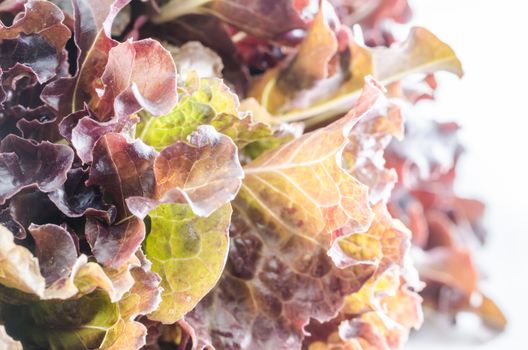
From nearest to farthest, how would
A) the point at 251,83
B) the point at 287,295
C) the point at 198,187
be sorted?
the point at 198,187
the point at 287,295
the point at 251,83

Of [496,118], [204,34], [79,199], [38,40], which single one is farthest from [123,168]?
[496,118]

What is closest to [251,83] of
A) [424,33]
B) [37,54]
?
[424,33]

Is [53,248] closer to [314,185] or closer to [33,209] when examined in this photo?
[33,209]

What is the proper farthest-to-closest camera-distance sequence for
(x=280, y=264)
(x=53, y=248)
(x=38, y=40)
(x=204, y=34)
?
(x=204, y=34) < (x=280, y=264) < (x=38, y=40) < (x=53, y=248)

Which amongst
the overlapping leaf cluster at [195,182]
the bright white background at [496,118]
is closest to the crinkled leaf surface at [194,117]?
the overlapping leaf cluster at [195,182]

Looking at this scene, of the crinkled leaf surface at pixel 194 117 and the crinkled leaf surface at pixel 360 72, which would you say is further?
the crinkled leaf surface at pixel 360 72

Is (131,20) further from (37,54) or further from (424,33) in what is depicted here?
(424,33)

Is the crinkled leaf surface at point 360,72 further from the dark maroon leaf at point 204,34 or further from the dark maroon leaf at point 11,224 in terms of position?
the dark maroon leaf at point 11,224

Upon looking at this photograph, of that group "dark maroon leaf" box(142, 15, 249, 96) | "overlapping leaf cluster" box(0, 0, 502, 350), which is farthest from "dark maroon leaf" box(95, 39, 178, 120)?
"dark maroon leaf" box(142, 15, 249, 96)
